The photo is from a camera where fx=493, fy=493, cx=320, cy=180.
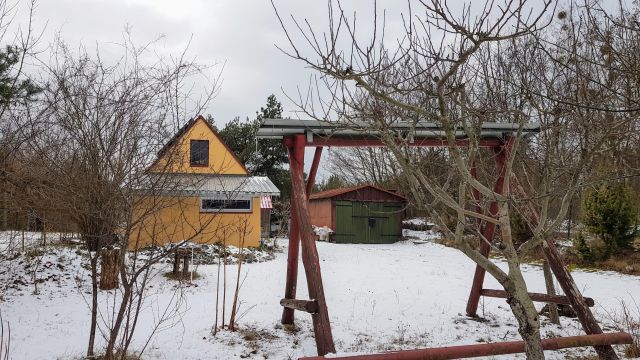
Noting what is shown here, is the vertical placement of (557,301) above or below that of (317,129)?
below

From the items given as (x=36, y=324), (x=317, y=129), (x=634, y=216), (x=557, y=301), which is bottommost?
(x=36, y=324)

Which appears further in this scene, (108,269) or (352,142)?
(108,269)

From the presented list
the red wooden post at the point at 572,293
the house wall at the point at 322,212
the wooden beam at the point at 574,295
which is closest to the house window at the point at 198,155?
the red wooden post at the point at 572,293

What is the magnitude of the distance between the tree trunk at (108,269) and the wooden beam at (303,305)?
4654mm

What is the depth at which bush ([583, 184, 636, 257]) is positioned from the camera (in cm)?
1323

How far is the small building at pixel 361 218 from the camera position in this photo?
22.3 m

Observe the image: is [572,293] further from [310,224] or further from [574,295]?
[310,224]

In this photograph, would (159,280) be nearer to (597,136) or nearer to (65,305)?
(65,305)

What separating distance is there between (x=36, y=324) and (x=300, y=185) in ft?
15.3

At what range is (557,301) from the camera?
6273mm

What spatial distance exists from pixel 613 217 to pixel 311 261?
11292mm

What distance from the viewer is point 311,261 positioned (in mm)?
5484

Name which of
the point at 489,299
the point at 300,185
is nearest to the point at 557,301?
the point at 489,299

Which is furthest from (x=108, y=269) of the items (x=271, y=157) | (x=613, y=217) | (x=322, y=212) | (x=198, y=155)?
(x=271, y=157)
